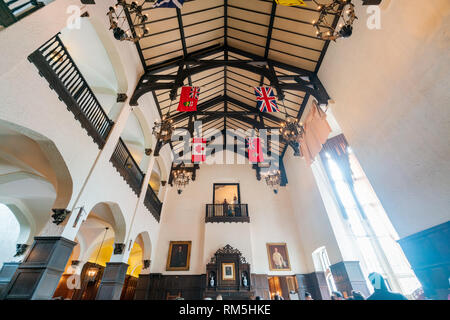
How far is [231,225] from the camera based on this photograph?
10.7 metres

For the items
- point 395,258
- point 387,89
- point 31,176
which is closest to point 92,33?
point 31,176

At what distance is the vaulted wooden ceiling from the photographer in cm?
658

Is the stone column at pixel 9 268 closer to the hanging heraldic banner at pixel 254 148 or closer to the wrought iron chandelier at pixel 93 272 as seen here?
the wrought iron chandelier at pixel 93 272

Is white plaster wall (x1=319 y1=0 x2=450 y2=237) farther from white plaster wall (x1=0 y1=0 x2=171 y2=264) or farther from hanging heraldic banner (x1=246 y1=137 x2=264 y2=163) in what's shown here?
white plaster wall (x1=0 y1=0 x2=171 y2=264)

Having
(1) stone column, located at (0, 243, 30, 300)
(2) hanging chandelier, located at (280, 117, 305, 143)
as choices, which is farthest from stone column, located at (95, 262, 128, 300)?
(2) hanging chandelier, located at (280, 117, 305, 143)

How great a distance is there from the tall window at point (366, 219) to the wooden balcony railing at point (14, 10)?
31.7ft

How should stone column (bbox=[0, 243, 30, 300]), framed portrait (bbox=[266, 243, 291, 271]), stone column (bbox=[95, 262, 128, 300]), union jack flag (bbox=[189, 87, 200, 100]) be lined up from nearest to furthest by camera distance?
stone column (bbox=[0, 243, 30, 300])
stone column (bbox=[95, 262, 128, 300])
union jack flag (bbox=[189, 87, 200, 100])
framed portrait (bbox=[266, 243, 291, 271])

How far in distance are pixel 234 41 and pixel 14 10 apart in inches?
287

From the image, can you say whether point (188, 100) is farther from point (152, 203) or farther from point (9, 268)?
point (9, 268)

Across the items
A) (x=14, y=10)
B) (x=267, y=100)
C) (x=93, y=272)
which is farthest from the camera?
(x=93, y=272)

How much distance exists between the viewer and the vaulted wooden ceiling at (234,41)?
6.58 meters

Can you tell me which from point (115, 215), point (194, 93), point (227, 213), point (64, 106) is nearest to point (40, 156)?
point (64, 106)

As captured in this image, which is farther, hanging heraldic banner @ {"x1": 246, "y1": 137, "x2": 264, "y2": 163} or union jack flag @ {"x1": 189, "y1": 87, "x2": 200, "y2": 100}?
hanging heraldic banner @ {"x1": 246, "y1": 137, "x2": 264, "y2": 163}

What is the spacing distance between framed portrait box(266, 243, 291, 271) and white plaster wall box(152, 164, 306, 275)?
0.23m
